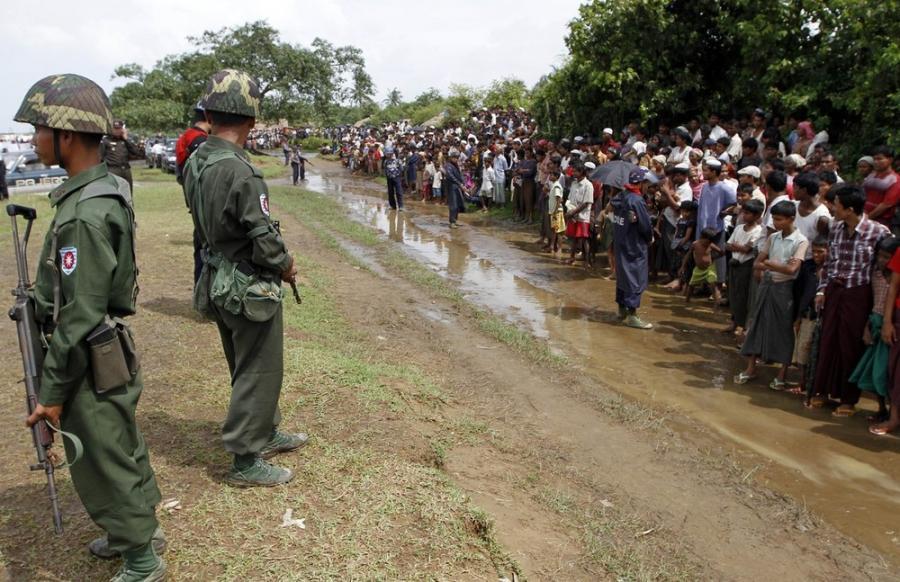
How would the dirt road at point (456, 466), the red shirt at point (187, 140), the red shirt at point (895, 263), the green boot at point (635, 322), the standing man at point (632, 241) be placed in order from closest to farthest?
the dirt road at point (456, 466), the red shirt at point (895, 263), the red shirt at point (187, 140), the standing man at point (632, 241), the green boot at point (635, 322)

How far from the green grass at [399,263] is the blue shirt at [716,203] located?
277 centimetres

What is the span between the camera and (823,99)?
10695mm

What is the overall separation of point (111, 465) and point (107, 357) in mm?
416

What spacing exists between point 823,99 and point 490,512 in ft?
32.7

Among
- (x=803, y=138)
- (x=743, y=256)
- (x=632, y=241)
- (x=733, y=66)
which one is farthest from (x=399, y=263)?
(x=733, y=66)

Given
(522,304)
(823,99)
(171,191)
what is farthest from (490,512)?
(171,191)

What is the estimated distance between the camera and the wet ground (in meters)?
4.32

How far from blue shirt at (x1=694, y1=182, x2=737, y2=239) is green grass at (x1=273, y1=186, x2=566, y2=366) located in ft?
9.08

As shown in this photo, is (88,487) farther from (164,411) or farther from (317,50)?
(317,50)

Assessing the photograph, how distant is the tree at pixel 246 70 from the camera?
106 ft

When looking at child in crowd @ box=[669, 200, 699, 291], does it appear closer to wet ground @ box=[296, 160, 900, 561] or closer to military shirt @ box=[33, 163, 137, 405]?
wet ground @ box=[296, 160, 900, 561]

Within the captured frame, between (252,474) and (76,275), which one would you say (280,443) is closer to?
(252,474)

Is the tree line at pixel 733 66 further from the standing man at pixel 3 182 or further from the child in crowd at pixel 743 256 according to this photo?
the standing man at pixel 3 182

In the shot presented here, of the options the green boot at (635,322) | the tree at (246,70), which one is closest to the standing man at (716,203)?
the green boot at (635,322)
